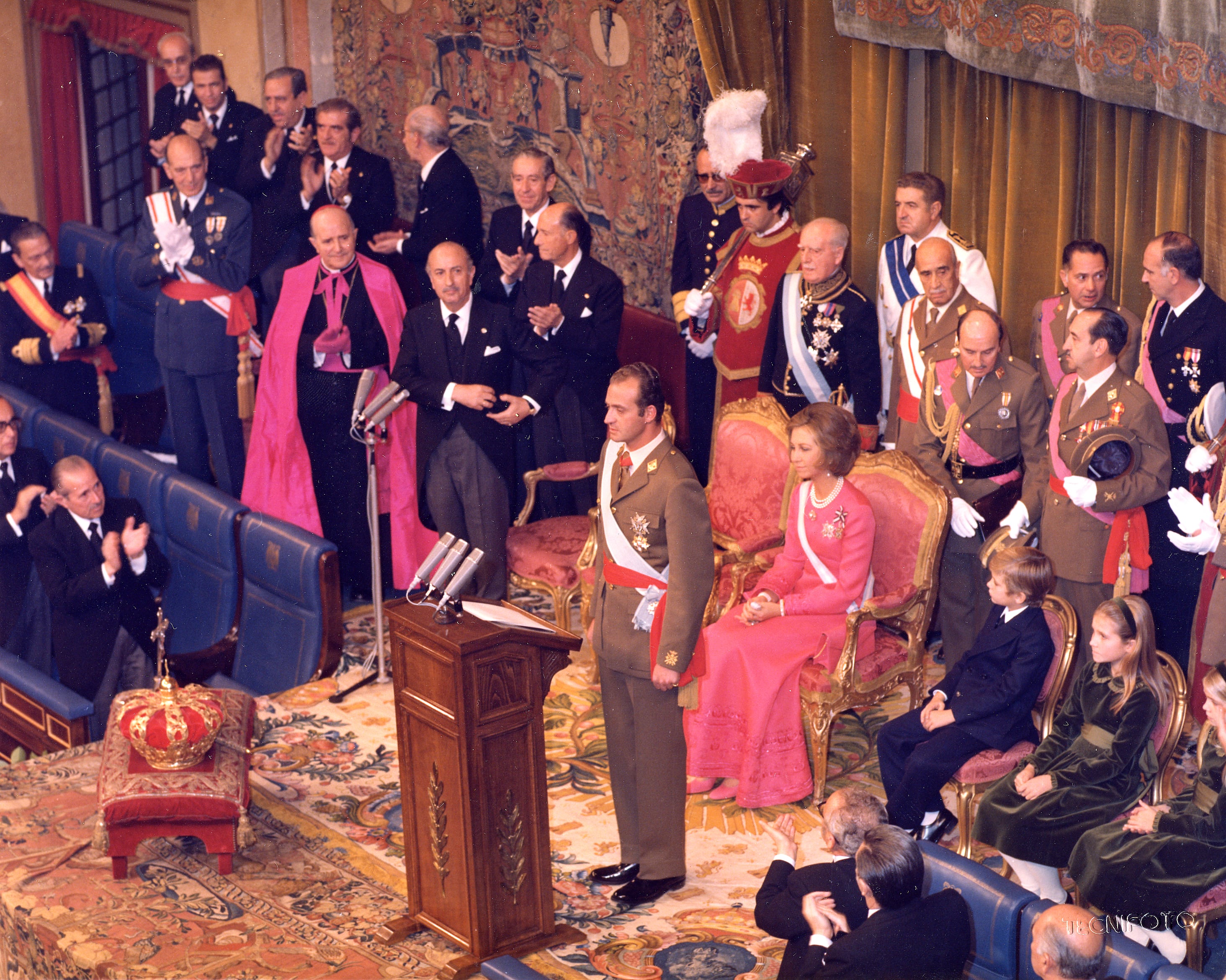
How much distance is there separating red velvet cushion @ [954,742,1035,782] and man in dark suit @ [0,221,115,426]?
5.32 meters

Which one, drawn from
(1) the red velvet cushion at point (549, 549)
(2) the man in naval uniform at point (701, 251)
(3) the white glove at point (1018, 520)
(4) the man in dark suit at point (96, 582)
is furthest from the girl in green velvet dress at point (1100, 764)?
(4) the man in dark suit at point (96, 582)

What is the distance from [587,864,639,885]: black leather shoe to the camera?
4945 millimetres

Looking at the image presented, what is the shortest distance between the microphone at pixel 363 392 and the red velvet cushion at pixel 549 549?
2.46ft

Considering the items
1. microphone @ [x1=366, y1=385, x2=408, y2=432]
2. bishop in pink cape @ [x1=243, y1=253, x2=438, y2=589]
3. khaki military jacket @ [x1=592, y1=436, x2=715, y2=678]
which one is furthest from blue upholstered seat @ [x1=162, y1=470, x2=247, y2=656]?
khaki military jacket @ [x1=592, y1=436, x2=715, y2=678]

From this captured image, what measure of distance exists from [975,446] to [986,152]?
1.43 metres

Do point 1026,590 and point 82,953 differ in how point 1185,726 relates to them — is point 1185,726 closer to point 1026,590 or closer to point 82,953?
point 1026,590

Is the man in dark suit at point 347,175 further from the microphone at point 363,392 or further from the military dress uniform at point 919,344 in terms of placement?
the military dress uniform at point 919,344

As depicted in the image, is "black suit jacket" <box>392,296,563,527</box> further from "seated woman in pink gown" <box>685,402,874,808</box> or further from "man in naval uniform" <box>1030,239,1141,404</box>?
"man in naval uniform" <box>1030,239,1141,404</box>

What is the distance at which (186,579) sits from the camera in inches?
278

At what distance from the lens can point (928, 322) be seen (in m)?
6.01

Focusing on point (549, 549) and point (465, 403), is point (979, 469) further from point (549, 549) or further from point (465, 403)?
point (465, 403)

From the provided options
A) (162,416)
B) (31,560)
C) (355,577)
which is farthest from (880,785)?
(162,416)

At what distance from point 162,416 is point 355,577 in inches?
98.4

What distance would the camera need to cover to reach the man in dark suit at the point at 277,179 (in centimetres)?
779
